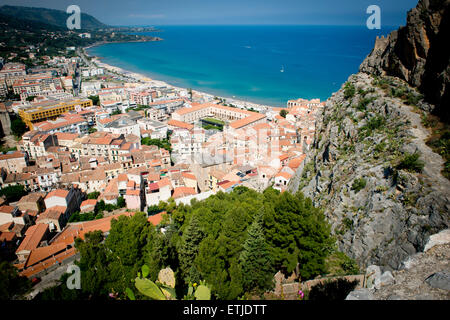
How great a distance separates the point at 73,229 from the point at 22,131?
2838 cm

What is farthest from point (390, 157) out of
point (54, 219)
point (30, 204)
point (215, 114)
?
point (215, 114)

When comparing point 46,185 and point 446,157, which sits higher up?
point 446,157

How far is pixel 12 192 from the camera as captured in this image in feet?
74.8

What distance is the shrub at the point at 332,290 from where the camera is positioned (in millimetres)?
7086

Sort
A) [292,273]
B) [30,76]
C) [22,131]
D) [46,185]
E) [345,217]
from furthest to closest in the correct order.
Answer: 1. [30,76]
2. [22,131]
3. [46,185]
4. [345,217]
5. [292,273]

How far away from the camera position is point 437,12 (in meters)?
11.0

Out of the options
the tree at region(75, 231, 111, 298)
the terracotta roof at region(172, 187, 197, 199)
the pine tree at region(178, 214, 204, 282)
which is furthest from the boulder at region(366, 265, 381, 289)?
the terracotta roof at region(172, 187, 197, 199)

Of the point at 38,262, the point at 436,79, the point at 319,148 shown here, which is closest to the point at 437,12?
the point at 436,79

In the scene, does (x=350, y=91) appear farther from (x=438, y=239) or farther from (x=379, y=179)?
(x=438, y=239)

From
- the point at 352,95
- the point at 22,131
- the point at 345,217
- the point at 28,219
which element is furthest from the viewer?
the point at 22,131

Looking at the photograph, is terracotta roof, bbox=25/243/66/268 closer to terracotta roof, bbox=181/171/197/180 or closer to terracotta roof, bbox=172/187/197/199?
terracotta roof, bbox=172/187/197/199

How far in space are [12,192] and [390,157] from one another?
92.7 feet

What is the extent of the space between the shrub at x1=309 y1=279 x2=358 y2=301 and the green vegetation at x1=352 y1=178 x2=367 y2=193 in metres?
4.11

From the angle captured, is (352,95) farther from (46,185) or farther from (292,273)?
(46,185)
